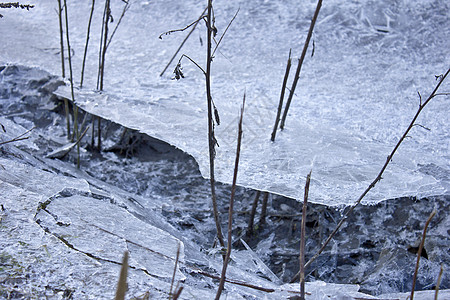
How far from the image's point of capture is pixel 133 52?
2641 mm

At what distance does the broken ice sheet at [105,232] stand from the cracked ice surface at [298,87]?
1.52ft

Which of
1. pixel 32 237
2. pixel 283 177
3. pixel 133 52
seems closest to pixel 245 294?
pixel 32 237

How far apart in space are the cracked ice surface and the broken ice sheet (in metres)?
0.46

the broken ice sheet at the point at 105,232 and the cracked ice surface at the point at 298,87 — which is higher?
the cracked ice surface at the point at 298,87

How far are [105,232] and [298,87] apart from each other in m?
1.46

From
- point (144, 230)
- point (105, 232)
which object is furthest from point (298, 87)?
point (105, 232)

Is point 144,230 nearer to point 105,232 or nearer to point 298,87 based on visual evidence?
point 105,232

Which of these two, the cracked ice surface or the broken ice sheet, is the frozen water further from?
the cracked ice surface

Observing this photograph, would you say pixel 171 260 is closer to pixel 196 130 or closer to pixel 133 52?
pixel 196 130

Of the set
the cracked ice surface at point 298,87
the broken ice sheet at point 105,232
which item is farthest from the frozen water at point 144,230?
the cracked ice surface at point 298,87

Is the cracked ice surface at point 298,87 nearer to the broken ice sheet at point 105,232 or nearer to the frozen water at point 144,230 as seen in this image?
the frozen water at point 144,230

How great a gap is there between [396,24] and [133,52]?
163 cm

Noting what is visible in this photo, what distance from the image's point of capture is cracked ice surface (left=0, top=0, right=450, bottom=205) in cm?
168

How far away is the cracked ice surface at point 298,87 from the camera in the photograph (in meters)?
1.68
